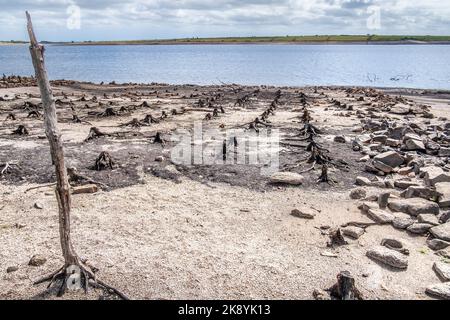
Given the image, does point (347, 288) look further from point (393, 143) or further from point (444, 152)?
point (393, 143)

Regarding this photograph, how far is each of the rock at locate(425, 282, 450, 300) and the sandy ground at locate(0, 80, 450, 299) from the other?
0.11 meters

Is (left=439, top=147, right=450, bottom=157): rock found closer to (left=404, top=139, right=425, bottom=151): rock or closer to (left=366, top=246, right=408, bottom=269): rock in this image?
(left=404, top=139, right=425, bottom=151): rock

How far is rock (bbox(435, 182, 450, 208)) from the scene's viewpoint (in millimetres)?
8258

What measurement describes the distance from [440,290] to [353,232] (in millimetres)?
1865

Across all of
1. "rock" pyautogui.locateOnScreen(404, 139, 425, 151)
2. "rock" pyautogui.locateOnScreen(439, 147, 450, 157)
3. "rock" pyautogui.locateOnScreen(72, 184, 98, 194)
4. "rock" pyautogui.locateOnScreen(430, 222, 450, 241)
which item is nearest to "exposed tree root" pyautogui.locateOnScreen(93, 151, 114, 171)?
"rock" pyautogui.locateOnScreen(72, 184, 98, 194)

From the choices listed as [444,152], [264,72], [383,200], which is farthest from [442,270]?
[264,72]

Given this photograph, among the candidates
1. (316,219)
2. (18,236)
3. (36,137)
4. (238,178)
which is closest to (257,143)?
(238,178)

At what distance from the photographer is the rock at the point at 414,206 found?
312 inches

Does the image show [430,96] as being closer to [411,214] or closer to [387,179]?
[387,179]

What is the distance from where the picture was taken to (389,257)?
631 centimetres

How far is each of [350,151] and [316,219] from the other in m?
5.92

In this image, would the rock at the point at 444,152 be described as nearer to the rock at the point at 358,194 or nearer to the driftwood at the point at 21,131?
the rock at the point at 358,194

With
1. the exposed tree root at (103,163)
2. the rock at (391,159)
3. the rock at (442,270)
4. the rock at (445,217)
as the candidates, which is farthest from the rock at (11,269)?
the rock at (391,159)

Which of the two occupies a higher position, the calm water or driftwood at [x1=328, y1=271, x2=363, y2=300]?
the calm water
